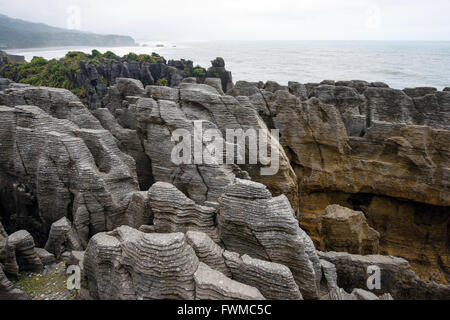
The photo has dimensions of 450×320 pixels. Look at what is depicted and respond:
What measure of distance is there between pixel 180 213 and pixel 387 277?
6360 mm

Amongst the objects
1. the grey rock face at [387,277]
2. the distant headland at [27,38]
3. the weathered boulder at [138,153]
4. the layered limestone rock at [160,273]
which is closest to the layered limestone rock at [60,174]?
the weathered boulder at [138,153]

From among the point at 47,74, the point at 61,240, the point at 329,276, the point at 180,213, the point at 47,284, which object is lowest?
the point at 47,284

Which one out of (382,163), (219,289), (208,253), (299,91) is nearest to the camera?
(219,289)

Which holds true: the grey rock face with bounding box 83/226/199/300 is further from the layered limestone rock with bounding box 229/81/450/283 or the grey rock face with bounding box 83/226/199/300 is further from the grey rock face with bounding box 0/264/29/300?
the layered limestone rock with bounding box 229/81/450/283

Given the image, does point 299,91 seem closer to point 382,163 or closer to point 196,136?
point 382,163

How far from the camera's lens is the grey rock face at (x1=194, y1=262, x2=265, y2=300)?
527 cm

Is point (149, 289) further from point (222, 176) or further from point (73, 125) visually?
point (73, 125)

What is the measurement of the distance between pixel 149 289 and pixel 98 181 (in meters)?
4.85

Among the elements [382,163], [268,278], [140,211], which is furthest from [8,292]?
[382,163]

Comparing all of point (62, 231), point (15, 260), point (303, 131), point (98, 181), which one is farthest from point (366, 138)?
point (15, 260)

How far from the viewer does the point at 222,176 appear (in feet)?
32.3

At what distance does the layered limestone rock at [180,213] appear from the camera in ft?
26.2

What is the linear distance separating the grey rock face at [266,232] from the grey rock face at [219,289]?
62.9 inches

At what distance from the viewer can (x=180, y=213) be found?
796 cm
